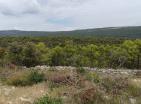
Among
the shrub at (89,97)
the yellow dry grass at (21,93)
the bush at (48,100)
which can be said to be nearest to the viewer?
the bush at (48,100)

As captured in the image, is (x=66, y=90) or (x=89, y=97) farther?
(x=66, y=90)

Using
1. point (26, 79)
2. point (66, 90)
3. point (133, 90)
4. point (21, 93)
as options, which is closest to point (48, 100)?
point (66, 90)

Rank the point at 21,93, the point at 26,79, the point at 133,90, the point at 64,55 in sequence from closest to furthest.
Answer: the point at 21,93, the point at 133,90, the point at 26,79, the point at 64,55

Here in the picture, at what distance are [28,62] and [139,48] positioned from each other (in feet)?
58.9

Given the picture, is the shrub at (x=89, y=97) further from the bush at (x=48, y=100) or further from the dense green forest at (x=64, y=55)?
the dense green forest at (x=64, y=55)

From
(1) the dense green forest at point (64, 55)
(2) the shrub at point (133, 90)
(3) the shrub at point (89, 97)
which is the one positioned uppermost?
(3) the shrub at point (89, 97)

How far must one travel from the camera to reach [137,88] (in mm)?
10000

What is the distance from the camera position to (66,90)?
9.33 m

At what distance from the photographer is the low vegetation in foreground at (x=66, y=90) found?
8536mm

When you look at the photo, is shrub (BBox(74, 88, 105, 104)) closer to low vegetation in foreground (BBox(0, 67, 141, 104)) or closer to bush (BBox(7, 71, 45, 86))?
low vegetation in foreground (BBox(0, 67, 141, 104))

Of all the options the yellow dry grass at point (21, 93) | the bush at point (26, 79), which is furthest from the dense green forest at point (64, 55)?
the yellow dry grass at point (21, 93)

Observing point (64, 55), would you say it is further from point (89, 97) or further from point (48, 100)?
point (48, 100)

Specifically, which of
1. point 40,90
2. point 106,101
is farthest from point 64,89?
point 106,101

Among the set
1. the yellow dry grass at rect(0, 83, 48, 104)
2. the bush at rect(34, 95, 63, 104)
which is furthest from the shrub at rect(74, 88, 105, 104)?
the yellow dry grass at rect(0, 83, 48, 104)
